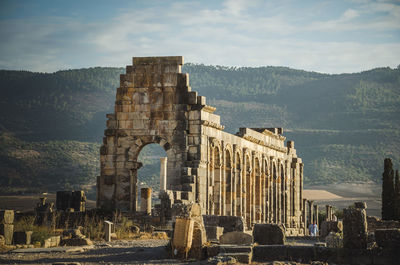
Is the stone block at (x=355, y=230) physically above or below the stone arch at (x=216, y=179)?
below

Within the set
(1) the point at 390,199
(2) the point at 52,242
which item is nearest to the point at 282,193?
(1) the point at 390,199

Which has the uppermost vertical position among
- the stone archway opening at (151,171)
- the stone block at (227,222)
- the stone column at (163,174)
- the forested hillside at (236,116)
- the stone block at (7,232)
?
the forested hillside at (236,116)

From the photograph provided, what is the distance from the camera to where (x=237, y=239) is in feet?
71.5

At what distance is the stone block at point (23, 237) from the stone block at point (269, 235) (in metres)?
6.40

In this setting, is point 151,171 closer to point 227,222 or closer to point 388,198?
point 388,198

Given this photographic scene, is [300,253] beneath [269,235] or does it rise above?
beneath

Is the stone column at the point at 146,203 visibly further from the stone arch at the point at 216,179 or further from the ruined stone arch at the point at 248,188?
the ruined stone arch at the point at 248,188

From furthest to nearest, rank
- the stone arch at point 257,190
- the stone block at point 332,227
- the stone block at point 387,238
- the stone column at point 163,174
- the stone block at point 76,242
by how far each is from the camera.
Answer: the stone arch at point 257,190 → the stone column at point 163,174 → the stone block at point 332,227 → the stone block at point 76,242 → the stone block at point 387,238

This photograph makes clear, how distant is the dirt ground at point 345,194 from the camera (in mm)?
114812

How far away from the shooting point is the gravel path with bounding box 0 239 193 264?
1920cm

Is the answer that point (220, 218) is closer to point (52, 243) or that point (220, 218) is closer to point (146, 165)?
point (52, 243)

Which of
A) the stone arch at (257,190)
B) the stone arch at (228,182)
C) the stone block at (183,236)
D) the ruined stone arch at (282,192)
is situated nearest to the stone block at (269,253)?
the stone block at (183,236)

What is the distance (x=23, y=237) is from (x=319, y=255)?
902 cm

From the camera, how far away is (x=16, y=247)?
23219 mm
